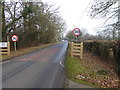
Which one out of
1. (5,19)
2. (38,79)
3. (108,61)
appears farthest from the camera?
(5,19)

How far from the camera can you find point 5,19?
14586 mm

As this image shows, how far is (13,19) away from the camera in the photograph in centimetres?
1499

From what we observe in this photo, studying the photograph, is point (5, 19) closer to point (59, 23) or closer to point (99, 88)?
point (99, 88)

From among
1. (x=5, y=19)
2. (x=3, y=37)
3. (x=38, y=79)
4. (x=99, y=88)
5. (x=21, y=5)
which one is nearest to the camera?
(x=99, y=88)

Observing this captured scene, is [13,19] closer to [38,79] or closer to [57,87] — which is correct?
[38,79]

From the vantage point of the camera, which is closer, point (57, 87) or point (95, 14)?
point (57, 87)

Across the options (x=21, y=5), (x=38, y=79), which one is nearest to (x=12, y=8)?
(x=21, y=5)

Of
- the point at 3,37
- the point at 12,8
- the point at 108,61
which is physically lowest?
the point at 108,61

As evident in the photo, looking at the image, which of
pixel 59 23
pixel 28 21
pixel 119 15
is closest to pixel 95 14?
pixel 119 15

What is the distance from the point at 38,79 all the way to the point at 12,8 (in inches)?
591

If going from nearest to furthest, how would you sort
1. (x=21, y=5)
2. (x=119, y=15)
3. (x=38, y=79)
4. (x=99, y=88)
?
1. (x=99, y=88)
2. (x=38, y=79)
3. (x=119, y=15)
4. (x=21, y=5)

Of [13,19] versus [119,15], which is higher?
[13,19]

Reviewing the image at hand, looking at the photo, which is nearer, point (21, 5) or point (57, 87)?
point (57, 87)

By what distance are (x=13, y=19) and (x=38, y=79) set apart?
Result: 44.9ft
